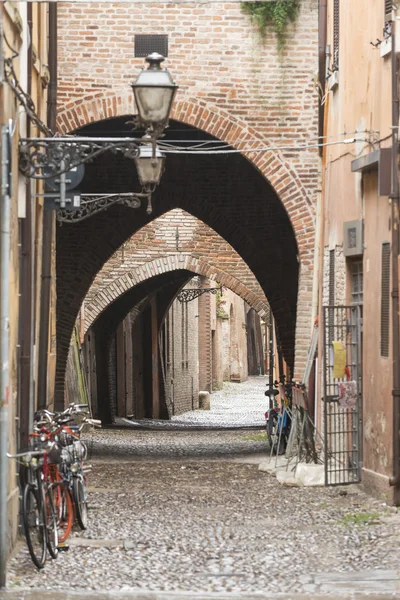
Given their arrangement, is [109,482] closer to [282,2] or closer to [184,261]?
[282,2]

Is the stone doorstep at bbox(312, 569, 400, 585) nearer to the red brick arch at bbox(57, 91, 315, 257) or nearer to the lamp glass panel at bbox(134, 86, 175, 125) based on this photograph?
the lamp glass panel at bbox(134, 86, 175, 125)

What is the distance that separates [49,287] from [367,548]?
5.45m

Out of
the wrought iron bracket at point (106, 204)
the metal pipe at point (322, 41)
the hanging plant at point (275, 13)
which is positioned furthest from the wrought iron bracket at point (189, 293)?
the metal pipe at point (322, 41)

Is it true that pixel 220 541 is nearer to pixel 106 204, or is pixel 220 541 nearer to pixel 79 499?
pixel 79 499

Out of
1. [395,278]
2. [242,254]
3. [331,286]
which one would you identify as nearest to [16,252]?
[395,278]

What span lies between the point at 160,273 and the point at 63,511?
17.5 metres

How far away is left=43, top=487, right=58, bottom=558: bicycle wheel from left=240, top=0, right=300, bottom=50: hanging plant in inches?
335

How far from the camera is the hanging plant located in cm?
1534

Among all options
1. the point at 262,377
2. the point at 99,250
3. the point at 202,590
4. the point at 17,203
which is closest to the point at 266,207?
the point at 99,250

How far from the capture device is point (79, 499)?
9266mm

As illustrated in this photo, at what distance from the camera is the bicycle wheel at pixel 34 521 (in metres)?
7.69

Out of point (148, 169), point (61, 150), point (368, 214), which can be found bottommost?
point (368, 214)

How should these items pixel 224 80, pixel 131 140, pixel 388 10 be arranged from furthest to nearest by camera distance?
pixel 224 80 < pixel 388 10 < pixel 131 140

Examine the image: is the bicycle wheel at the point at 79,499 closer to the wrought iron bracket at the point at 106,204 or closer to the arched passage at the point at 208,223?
the wrought iron bracket at the point at 106,204
